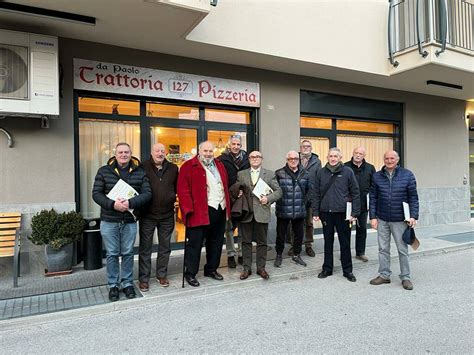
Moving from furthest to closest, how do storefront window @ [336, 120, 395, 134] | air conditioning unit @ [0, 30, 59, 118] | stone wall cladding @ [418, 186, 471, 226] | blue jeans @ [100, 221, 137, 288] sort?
stone wall cladding @ [418, 186, 471, 226]
storefront window @ [336, 120, 395, 134]
air conditioning unit @ [0, 30, 59, 118]
blue jeans @ [100, 221, 137, 288]

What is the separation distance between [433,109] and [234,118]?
6.50m

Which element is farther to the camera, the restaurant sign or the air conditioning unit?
the restaurant sign

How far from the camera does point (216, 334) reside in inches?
137

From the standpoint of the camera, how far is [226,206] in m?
4.88

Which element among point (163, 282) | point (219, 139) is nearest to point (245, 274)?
point (163, 282)

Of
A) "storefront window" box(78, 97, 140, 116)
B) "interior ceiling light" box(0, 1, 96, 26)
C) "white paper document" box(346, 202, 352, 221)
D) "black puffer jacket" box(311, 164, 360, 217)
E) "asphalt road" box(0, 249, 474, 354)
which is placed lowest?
"asphalt road" box(0, 249, 474, 354)

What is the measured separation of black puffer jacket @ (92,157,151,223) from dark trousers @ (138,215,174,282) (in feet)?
1.06

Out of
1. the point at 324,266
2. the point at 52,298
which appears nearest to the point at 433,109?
the point at 324,266

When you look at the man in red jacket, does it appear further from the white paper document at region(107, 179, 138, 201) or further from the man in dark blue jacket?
the man in dark blue jacket

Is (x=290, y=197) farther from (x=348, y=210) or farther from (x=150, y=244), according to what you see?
(x=150, y=244)

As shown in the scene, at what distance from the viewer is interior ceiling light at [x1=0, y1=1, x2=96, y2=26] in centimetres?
462

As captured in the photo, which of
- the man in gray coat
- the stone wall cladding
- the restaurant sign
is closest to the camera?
the man in gray coat

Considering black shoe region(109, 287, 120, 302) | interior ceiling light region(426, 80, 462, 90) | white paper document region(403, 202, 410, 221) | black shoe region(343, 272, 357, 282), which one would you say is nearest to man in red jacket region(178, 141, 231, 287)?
black shoe region(109, 287, 120, 302)

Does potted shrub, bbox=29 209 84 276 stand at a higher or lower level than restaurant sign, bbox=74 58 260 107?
lower
